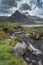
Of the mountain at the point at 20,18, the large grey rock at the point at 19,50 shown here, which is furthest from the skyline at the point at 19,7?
the large grey rock at the point at 19,50

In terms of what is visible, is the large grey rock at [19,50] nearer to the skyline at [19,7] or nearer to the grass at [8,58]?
the grass at [8,58]

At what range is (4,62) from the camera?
5.67 metres

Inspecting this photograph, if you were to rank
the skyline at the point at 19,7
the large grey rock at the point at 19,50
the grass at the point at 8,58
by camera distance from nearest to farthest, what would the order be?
the grass at the point at 8,58, the large grey rock at the point at 19,50, the skyline at the point at 19,7

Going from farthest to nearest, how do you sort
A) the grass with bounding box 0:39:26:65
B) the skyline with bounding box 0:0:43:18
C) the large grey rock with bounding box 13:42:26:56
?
the skyline with bounding box 0:0:43:18
the large grey rock with bounding box 13:42:26:56
the grass with bounding box 0:39:26:65

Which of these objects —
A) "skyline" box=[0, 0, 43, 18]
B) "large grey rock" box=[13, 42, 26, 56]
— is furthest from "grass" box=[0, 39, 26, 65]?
"skyline" box=[0, 0, 43, 18]

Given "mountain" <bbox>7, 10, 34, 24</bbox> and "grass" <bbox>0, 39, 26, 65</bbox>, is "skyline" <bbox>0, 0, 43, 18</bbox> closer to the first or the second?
"mountain" <bbox>7, 10, 34, 24</bbox>

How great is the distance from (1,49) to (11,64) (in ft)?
3.90

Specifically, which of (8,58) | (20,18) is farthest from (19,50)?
(20,18)

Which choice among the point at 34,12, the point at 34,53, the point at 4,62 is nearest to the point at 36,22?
the point at 34,12

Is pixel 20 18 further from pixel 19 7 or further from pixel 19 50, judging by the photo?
pixel 19 50

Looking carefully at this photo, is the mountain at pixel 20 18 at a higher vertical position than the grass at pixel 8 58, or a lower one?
lower

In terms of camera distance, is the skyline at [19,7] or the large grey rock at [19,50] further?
the skyline at [19,7]

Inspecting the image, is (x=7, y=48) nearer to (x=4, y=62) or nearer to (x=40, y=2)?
(x=4, y=62)

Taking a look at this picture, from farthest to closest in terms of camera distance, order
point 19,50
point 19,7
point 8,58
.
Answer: point 19,7, point 19,50, point 8,58
